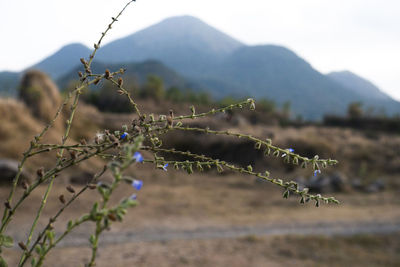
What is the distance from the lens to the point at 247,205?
1322 centimetres

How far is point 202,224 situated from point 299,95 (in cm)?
16894

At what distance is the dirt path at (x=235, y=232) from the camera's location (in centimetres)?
935

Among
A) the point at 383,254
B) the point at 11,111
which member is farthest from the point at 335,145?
the point at 11,111

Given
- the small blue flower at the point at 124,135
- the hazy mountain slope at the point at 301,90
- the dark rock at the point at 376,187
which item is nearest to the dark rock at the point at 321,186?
the dark rock at the point at 376,187

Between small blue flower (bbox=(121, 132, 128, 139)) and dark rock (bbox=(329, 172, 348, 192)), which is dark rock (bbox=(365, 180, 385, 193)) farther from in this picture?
small blue flower (bbox=(121, 132, 128, 139))

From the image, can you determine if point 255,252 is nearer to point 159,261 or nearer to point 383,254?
point 159,261

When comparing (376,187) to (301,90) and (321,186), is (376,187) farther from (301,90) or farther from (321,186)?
(301,90)

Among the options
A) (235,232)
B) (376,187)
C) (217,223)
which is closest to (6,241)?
(235,232)

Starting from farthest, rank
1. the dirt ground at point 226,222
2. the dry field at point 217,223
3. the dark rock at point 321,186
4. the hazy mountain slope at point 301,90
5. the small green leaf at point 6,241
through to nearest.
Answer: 1. the hazy mountain slope at point 301,90
2. the dark rock at point 321,186
3. the dry field at point 217,223
4. the dirt ground at point 226,222
5. the small green leaf at point 6,241

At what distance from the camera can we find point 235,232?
33.7 feet

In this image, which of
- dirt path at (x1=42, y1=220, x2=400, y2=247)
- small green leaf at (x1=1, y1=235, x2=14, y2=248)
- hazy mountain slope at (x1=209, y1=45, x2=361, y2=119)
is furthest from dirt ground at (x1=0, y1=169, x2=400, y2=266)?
hazy mountain slope at (x1=209, y1=45, x2=361, y2=119)

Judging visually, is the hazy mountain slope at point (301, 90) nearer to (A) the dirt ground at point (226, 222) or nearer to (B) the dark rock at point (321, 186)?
(B) the dark rock at point (321, 186)

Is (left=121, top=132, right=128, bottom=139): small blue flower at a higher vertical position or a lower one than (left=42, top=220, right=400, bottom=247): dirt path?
higher

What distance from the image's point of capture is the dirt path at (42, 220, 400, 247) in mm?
9352
